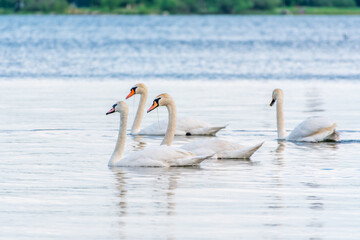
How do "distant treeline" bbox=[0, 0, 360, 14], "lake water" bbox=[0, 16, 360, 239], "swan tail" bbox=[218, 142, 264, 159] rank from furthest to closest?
"distant treeline" bbox=[0, 0, 360, 14] < "swan tail" bbox=[218, 142, 264, 159] < "lake water" bbox=[0, 16, 360, 239]

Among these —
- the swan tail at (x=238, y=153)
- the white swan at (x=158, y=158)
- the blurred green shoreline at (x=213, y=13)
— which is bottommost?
the blurred green shoreline at (x=213, y=13)

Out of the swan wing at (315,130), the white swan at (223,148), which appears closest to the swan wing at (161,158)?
the white swan at (223,148)

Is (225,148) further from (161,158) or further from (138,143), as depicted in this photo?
(138,143)

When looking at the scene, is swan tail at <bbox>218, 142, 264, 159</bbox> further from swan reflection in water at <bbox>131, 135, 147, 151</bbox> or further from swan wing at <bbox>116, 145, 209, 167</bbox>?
swan reflection in water at <bbox>131, 135, 147, 151</bbox>

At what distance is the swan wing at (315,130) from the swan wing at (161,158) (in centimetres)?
354

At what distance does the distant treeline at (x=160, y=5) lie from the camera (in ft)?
582

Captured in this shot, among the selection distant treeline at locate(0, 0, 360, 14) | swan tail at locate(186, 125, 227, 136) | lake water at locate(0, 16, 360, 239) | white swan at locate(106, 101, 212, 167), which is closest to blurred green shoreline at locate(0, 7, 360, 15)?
distant treeline at locate(0, 0, 360, 14)

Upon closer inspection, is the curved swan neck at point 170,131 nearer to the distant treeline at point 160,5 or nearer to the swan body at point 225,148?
the swan body at point 225,148

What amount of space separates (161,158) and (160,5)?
167 m

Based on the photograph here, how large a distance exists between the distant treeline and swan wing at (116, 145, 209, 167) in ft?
526

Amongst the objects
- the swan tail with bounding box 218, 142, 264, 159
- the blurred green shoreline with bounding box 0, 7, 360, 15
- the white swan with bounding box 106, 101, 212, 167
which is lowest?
the blurred green shoreline with bounding box 0, 7, 360, 15

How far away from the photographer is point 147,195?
1203 centimetres

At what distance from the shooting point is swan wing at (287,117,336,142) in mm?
17391

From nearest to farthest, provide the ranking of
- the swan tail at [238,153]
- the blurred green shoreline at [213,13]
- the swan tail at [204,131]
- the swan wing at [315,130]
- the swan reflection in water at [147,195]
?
the swan reflection in water at [147,195]
the swan tail at [238,153]
the swan wing at [315,130]
the swan tail at [204,131]
the blurred green shoreline at [213,13]
